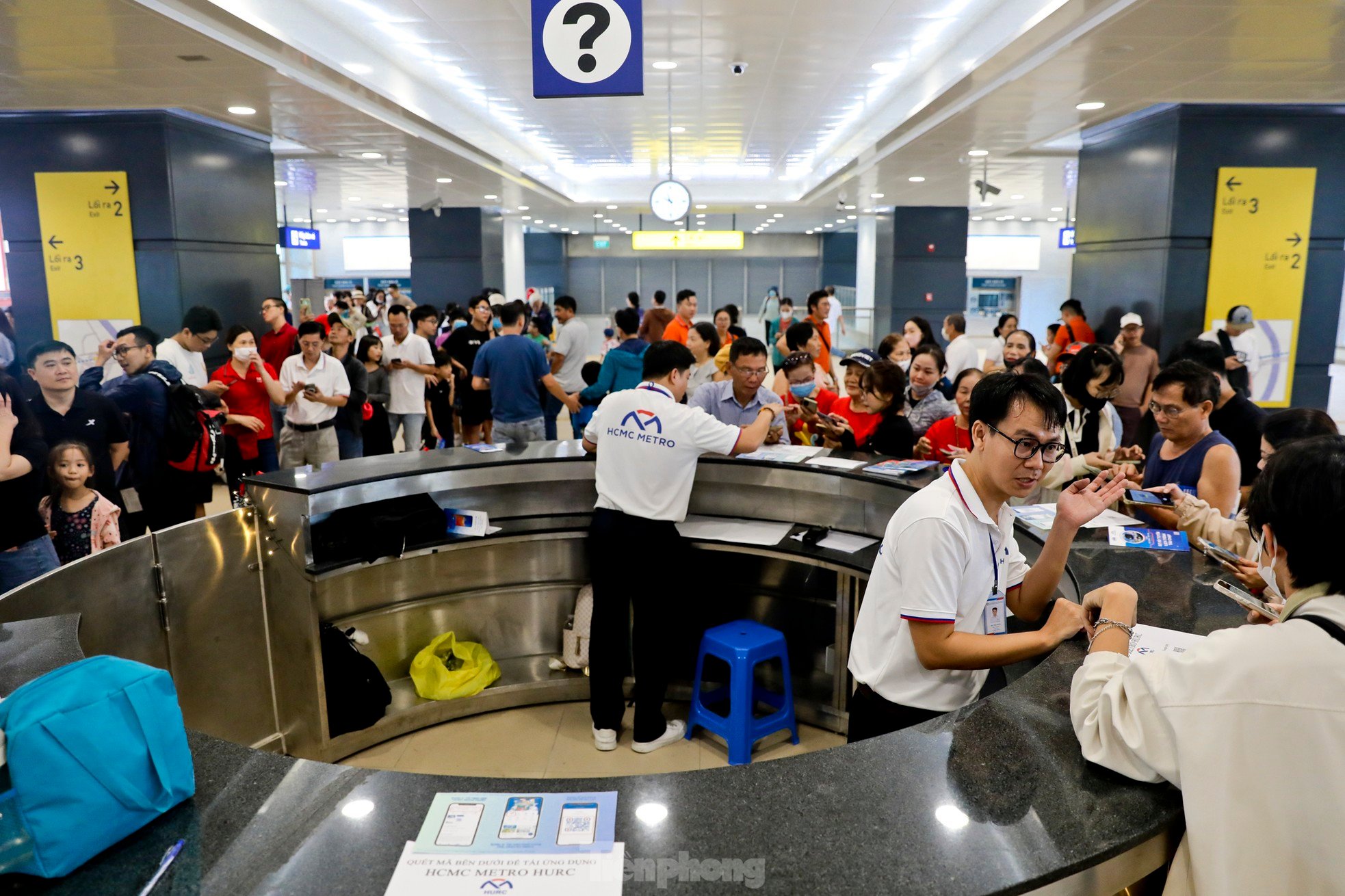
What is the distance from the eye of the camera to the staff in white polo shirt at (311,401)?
A: 5906 millimetres

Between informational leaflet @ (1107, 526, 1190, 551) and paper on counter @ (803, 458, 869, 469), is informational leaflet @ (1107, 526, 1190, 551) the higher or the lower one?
the lower one

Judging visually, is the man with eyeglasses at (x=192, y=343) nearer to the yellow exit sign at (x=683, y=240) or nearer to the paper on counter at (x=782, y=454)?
the paper on counter at (x=782, y=454)

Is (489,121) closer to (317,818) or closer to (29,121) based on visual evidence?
(29,121)

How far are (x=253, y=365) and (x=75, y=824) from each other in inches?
194

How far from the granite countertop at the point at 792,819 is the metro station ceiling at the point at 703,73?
4255mm

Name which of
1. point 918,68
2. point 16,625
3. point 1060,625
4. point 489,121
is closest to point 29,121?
point 489,121

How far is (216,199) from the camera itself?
7715 millimetres

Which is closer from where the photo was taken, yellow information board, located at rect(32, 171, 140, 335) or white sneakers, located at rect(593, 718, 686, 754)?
white sneakers, located at rect(593, 718, 686, 754)

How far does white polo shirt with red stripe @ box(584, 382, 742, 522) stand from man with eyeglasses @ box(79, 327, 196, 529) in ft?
7.73

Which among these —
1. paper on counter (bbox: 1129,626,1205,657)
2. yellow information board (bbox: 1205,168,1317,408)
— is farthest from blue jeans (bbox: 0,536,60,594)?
yellow information board (bbox: 1205,168,1317,408)

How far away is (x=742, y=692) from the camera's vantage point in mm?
3656

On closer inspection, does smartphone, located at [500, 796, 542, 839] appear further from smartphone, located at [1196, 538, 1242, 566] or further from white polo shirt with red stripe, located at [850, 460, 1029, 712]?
smartphone, located at [1196, 538, 1242, 566]

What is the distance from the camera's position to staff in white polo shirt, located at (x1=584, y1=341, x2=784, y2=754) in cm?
362

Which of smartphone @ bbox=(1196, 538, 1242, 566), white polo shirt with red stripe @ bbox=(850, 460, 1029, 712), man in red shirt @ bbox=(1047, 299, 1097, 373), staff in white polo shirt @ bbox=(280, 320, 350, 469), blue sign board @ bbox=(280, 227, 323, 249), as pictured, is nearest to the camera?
white polo shirt with red stripe @ bbox=(850, 460, 1029, 712)
